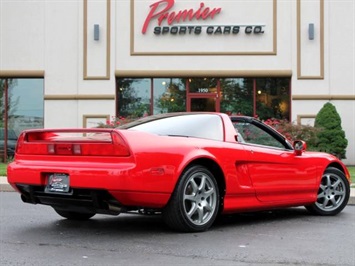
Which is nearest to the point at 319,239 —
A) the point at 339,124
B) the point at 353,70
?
the point at 339,124

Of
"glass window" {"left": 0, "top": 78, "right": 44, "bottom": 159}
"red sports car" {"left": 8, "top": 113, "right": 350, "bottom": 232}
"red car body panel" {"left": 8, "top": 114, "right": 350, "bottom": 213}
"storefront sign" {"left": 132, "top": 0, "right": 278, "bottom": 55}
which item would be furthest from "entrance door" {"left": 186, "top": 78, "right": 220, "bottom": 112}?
"red sports car" {"left": 8, "top": 113, "right": 350, "bottom": 232}

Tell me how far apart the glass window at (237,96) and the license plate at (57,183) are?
1383 cm

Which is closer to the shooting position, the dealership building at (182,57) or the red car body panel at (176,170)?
the red car body panel at (176,170)

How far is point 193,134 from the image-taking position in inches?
232

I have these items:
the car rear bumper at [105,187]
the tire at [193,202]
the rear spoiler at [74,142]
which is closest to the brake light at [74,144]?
the rear spoiler at [74,142]

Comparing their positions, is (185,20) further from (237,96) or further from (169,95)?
(237,96)

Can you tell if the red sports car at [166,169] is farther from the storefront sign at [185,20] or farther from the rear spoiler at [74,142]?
the storefront sign at [185,20]

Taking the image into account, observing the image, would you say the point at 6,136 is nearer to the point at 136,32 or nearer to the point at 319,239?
the point at 136,32

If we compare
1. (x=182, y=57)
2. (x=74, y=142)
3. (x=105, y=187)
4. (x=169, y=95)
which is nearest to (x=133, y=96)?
(x=169, y=95)

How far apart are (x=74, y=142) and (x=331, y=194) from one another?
361cm

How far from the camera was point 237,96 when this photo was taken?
747 inches

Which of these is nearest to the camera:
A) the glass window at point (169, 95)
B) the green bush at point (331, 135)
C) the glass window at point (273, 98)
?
the green bush at point (331, 135)

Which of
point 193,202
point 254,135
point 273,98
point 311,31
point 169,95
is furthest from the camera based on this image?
point 169,95

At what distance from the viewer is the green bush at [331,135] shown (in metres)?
17.6
